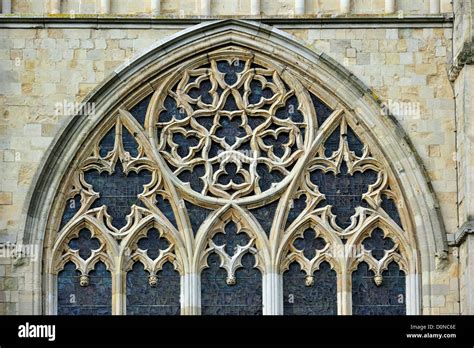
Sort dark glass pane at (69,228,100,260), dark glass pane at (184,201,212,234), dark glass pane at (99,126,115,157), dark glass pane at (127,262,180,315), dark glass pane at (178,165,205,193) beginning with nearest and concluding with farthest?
dark glass pane at (127,262,180,315) < dark glass pane at (69,228,100,260) < dark glass pane at (184,201,212,234) < dark glass pane at (178,165,205,193) < dark glass pane at (99,126,115,157)

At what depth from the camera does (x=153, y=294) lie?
129 ft

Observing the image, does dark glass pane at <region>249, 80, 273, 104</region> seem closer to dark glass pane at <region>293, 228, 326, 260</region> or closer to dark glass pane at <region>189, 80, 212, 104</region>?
dark glass pane at <region>189, 80, 212, 104</region>

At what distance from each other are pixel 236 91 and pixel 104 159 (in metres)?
2.07

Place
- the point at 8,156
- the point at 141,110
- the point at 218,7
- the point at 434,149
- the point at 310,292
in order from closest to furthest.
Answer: the point at 310,292 → the point at 8,156 → the point at 434,149 → the point at 141,110 → the point at 218,7

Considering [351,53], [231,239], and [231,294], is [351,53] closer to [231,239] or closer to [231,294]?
[231,239]

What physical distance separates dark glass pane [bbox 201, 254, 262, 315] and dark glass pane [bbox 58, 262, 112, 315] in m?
1.32

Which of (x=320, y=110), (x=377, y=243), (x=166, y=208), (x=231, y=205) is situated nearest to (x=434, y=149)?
(x=377, y=243)

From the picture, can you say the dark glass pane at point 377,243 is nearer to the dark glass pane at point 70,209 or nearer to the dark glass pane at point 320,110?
the dark glass pane at point 320,110

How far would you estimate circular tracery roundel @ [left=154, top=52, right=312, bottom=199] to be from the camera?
39.7 meters

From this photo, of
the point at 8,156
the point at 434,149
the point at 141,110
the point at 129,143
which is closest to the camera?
the point at 8,156

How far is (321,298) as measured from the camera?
3934 centimetres

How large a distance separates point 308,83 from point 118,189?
3021 mm

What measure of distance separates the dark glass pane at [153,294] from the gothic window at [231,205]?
0.01 m

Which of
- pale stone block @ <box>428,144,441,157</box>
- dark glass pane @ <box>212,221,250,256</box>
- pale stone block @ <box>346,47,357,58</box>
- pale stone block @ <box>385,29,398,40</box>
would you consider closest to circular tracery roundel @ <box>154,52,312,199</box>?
dark glass pane @ <box>212,221,250,256</box>
